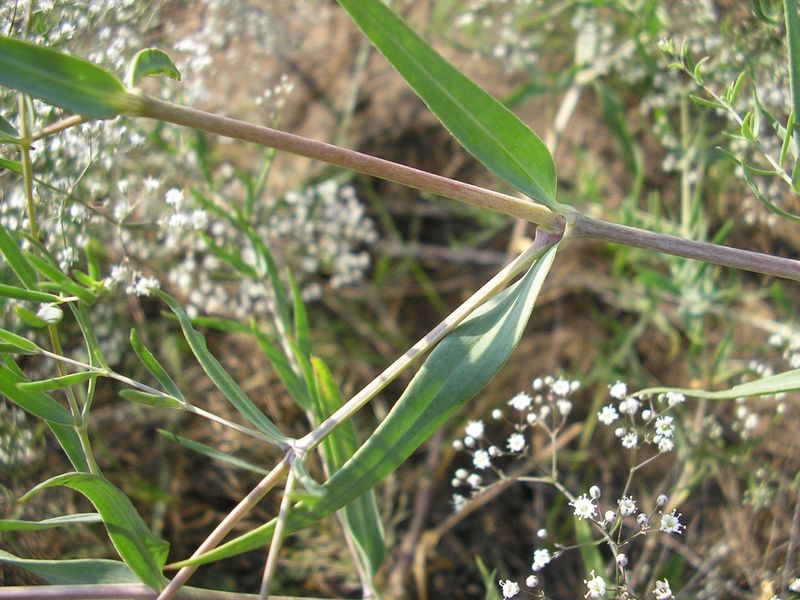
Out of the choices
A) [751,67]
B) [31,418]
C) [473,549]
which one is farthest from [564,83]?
[31,418]

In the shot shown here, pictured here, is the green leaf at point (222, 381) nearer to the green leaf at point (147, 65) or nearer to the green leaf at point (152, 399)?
the green leaf at point (152, 399)

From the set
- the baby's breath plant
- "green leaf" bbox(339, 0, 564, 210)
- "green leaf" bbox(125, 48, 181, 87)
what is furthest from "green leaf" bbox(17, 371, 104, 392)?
"green leaf" bbox(339, 0, 564, 210)

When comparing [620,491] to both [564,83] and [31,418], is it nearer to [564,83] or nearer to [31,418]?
[564,83]

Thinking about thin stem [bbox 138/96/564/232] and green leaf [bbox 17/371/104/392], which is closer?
thin stem [bbox 138/96/564/232]

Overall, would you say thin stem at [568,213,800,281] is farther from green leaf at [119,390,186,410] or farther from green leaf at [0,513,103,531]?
green leaf at [0,513,103,531]

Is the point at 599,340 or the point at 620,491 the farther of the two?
the point at 599,340

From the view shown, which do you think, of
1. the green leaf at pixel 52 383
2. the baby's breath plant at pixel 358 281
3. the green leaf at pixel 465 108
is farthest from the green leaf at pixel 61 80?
the green leaf at pixel 52 383

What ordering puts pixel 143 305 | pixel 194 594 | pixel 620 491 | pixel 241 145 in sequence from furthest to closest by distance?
pixel 241 145
pixel 143 305
pixel 620 491
pixel 194 594
